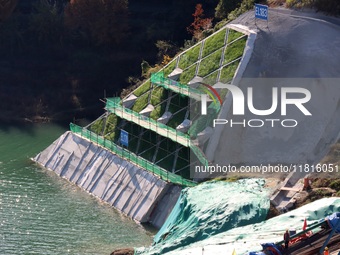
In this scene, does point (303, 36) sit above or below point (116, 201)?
above

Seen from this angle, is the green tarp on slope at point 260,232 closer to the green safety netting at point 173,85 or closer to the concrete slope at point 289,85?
the concrete slope at point 289,85

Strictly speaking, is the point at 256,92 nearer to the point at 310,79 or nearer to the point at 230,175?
the point at 310,79

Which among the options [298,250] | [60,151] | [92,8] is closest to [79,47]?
[92,8]

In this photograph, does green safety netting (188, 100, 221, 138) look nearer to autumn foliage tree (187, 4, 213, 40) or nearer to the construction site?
the construction site

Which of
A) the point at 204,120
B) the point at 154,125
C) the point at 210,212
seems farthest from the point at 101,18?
the point at 210,212

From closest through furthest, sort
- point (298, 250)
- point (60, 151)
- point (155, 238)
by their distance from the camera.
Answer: point (298, 250) → point (155, 238) → point (60, 151)

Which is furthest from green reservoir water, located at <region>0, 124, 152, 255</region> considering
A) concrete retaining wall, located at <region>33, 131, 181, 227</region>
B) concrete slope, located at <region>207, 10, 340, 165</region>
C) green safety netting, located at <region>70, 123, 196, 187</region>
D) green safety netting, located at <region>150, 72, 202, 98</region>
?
green safety netting, located at <region>150, 72, 202, 98</region>

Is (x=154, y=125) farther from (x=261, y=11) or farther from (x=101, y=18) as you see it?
(x=101, y=18)

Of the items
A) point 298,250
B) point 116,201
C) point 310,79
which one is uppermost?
point 310,79
